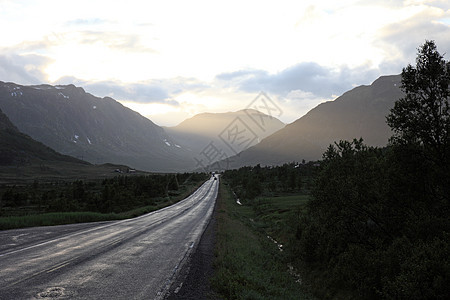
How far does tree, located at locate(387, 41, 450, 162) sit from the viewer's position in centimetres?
1422

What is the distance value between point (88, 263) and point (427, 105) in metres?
16.0

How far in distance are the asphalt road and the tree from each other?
12.0 metres

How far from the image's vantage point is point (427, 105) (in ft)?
47.7

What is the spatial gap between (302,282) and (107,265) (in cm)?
1207

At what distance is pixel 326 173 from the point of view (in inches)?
782

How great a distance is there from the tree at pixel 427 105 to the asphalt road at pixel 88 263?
11955 millimetres

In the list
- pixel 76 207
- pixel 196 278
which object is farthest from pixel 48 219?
pixel 76 207

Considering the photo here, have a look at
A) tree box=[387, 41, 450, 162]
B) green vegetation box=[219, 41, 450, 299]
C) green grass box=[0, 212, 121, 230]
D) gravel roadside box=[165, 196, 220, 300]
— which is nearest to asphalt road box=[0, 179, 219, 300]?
gravel roadside box=[165, 196, 220, 300]

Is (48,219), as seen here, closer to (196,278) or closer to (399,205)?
(196,278)

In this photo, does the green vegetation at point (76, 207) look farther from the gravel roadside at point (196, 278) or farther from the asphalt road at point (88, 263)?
the gravel roadside at point (196, 278)

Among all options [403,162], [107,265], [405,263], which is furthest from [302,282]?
[107,265]

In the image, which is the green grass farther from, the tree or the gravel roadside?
the tree

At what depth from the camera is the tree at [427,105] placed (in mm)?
14219

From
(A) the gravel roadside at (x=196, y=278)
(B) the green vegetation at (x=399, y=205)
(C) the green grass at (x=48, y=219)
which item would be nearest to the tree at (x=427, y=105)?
(B) the green vegetation at (x=399, y=205)
